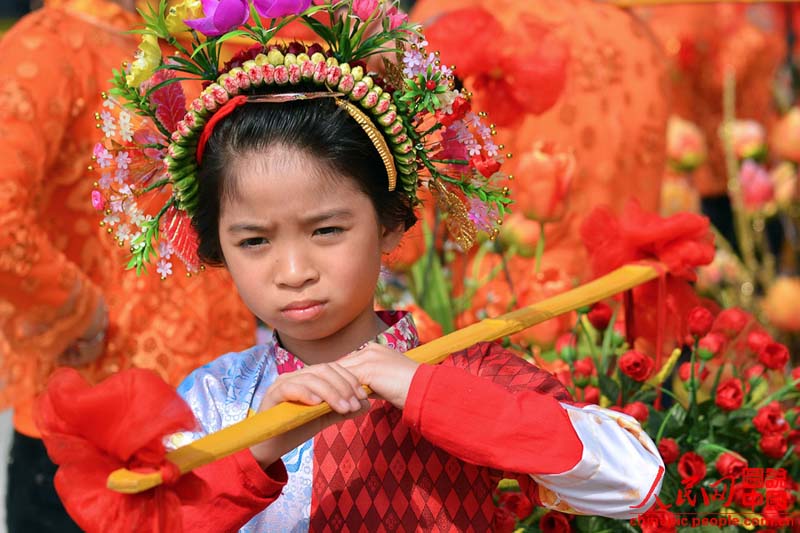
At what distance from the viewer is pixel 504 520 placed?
5.37ft

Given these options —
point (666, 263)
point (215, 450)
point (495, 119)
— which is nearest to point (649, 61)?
point (495, 119)

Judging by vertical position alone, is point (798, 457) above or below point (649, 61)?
below

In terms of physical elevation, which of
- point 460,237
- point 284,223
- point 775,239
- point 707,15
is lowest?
point 775,239

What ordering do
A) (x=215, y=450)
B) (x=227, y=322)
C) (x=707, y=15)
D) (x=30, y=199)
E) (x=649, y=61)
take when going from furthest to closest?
(x=707, y=15) < (x=649, y=61) < (x=227, y=322) < (x=30, y=199) < (x=215, y=450)

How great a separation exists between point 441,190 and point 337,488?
0.39 metres

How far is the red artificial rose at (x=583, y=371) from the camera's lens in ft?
6.07

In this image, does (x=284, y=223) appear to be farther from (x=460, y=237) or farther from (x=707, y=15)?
(x=707, y=15)

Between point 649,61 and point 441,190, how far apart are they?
1.30 meters

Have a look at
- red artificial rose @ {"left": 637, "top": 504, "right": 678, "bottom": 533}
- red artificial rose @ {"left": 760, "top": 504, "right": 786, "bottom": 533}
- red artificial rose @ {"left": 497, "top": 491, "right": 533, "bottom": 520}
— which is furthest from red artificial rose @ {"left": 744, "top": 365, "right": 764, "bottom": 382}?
red artificial rose @ {"left": 497, "top": 491, "right": 533, "bottom": 520}

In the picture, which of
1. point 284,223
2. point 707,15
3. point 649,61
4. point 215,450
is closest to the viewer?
point 215,450

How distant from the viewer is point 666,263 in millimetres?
1879

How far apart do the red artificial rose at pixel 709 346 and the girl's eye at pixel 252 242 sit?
2.44ft

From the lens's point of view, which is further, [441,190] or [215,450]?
[441,190]

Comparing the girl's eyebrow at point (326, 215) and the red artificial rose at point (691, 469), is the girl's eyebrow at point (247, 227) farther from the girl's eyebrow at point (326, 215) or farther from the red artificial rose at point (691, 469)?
the red artificial rose at point (691, 469)
